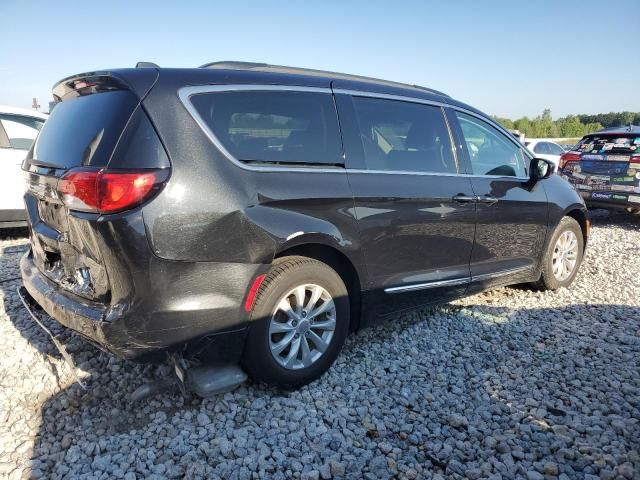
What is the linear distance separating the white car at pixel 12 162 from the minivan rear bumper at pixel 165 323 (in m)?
4.18

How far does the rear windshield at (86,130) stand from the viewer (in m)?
2.35

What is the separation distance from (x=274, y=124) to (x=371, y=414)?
1.78 m

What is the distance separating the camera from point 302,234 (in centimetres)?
270

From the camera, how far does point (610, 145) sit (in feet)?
28.0

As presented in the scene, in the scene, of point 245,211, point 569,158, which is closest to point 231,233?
point 245,211

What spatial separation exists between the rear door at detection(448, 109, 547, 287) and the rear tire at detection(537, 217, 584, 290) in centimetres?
26

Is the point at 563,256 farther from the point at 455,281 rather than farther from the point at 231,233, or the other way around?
the point at 231,233

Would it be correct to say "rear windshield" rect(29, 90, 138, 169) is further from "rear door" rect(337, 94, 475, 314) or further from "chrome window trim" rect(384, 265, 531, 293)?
"chrome window trim" rect(384, 265, 531, 293)

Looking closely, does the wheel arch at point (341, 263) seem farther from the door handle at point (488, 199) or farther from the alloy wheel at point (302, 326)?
the door handle at point (488, 199)

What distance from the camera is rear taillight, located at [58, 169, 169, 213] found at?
7.27ft

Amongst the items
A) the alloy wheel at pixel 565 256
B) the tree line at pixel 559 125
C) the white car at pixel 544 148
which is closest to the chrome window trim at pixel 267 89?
the alloy wheel at pixel 565 256

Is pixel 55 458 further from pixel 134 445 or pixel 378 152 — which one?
pixel 378 152

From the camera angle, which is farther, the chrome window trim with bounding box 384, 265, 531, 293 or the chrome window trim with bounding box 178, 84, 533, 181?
the chrome window trim with bounding box 384, 265, 531, 293

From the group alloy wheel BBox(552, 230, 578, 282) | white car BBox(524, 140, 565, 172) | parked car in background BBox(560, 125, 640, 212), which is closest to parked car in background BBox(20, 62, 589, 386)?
alloy wheel BBox(552, 230, 578, 282)
